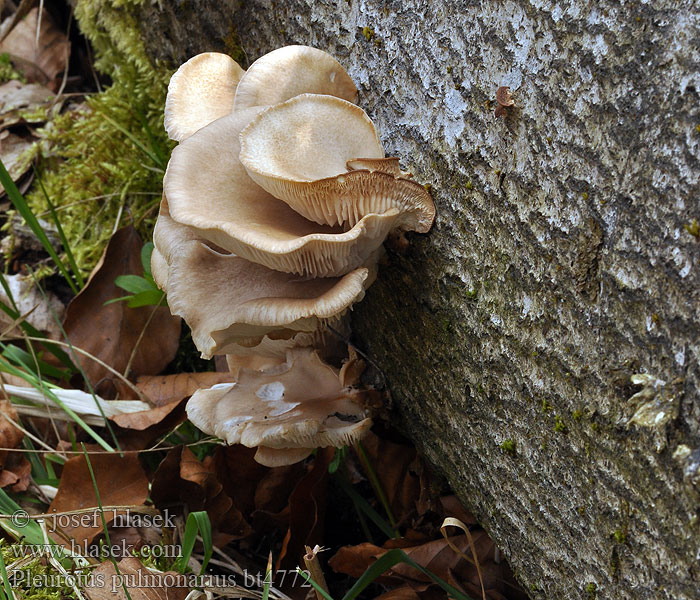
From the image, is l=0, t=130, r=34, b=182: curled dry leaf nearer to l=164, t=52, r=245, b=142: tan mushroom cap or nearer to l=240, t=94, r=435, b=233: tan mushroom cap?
l=164, t=52, r=245, b=142: tan mushroom cap

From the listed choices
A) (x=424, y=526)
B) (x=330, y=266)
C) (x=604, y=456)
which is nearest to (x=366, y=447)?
(x=424, y=526)

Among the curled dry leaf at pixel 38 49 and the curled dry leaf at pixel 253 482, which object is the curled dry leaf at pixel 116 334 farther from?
the curled dry leaf at pixel 38 49

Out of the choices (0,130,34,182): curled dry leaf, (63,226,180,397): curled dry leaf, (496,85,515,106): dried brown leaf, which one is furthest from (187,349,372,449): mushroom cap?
(0,130,34,182): curled dry leaf

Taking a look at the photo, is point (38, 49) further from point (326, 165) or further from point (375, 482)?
point (375, 482)

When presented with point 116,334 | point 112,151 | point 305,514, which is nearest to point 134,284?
point 116,334

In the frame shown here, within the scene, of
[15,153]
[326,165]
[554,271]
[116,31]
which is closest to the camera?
[554,271]

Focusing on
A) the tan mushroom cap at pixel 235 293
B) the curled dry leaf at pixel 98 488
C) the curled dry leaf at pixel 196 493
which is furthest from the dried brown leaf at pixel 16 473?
the tan mushroom cap at pixel 235 293
